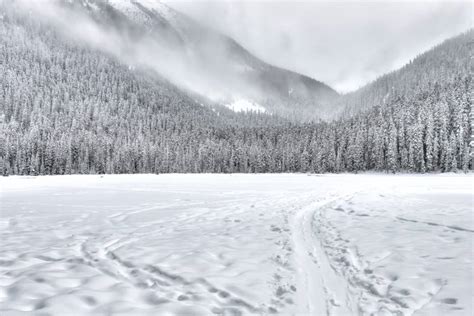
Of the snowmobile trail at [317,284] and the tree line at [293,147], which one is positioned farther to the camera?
the tree line at [293,147]

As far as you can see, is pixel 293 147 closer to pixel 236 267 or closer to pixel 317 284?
pixel 236 267

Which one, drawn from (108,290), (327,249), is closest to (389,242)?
(327,249)

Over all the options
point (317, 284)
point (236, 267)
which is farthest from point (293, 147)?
point (317, 284)

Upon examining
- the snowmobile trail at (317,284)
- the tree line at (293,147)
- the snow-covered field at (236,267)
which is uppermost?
the tree line at (293,147)

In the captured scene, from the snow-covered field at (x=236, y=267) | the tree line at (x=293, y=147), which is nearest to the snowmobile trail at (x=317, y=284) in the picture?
the snow-covered field at (x=236, y=267)

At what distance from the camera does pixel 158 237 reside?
1063 cm

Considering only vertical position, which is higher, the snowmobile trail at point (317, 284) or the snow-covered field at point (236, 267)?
the snow-covered field at point (236, 267)

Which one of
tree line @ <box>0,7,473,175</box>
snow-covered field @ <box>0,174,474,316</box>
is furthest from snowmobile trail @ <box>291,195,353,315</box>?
tree line @ <box>0,7,473,175</box>

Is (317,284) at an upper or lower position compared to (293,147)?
lower

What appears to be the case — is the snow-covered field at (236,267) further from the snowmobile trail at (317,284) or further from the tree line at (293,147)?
the tree line at (293,147)

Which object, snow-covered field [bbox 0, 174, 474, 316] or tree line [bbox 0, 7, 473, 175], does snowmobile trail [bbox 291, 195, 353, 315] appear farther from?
tree line [bbox 0, 7, 473, 175]

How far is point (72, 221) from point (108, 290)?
9.03 meters

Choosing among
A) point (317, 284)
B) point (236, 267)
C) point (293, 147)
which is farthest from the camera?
point (293, 147)

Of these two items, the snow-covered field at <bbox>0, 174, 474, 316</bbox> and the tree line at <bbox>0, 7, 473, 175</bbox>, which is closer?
the snow-covered field at <bbox>0, 174, 474, 316</bbox>
